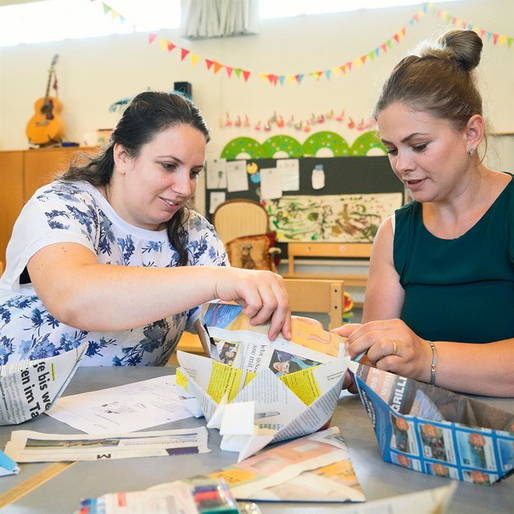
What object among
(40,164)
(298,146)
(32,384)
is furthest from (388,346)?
(40,164)

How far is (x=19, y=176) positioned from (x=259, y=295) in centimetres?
450

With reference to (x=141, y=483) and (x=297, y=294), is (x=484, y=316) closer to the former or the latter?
(x=297, y=294)

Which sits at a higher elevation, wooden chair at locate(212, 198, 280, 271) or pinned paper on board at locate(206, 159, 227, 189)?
pinned paper on board at locate(206, 159, 227, 189)

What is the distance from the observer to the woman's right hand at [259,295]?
0.84m

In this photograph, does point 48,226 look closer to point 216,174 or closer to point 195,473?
point 195,473

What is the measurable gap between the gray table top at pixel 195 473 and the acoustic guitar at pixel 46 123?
4484 millimetres

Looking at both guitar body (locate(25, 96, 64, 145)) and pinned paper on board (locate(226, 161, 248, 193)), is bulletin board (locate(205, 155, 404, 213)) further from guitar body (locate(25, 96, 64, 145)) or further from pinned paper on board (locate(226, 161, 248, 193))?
guitar body (locate(25, 96, 64, 145))

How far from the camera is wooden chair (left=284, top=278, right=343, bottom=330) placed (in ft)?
5.33

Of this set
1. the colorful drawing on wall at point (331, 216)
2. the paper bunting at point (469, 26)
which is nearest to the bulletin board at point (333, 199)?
the colorful drawing on wall at point (331, 216)

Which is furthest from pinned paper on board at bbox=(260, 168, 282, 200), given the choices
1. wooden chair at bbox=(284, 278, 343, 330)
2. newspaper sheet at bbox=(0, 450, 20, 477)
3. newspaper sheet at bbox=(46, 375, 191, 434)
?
newspaper sheet at bbox=(0, 450, 20, 477)

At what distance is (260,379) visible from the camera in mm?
770

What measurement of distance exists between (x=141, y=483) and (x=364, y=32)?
421cm

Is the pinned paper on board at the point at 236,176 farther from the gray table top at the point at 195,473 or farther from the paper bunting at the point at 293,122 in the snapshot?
the gray table top at the point at 195,473

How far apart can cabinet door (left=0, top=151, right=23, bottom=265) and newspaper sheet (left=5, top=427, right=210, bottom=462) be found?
4454 mm
